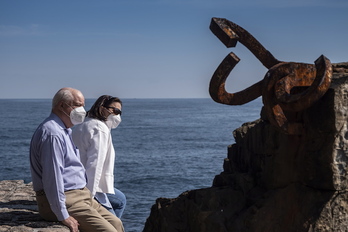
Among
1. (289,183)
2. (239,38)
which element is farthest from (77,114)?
(289,183)

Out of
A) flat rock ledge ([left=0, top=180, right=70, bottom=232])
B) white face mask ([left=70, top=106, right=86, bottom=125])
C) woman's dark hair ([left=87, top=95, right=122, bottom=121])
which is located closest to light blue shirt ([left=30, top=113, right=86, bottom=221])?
white face mask ([left=70, top=106, right=86, bottom=125])

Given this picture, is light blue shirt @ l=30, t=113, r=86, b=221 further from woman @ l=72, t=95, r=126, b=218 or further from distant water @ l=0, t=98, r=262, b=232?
distant water @ l=0, t=98, r=262, b=232

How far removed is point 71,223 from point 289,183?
277 centimetres

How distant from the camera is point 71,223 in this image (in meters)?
5.80

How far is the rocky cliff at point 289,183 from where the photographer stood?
672 centimetres

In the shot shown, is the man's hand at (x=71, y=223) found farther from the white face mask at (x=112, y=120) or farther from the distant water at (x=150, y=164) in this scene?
the distant water at (x=150, y=164)

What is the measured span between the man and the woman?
23.2 inches

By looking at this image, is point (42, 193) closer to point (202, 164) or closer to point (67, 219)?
point (67, 219)

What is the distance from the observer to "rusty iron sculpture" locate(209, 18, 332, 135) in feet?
21.8

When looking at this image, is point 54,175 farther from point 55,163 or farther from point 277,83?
point 277,83

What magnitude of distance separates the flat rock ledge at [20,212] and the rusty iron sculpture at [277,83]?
8.29ft

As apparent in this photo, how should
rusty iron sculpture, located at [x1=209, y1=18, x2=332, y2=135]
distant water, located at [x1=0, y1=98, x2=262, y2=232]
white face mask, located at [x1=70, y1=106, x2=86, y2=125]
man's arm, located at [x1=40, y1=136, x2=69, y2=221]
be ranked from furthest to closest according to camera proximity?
distant water, located at [x1=0, y1=98, x2=262, y2=232], rusty iron sculpture, located at [x1=209, y1=18, x2=332, y2=135], white face mask, located at [x1=70, y1=106, x2=86, y2=125], man's arm, located at [x1=40, y1=136, x2=69, y2=221]

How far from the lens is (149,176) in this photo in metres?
27.0

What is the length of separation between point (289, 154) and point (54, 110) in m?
2.86
